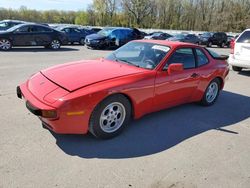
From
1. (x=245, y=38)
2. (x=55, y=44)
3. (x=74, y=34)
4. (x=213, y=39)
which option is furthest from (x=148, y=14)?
(x=245, y=38)

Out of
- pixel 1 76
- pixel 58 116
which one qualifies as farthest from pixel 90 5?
pixel 58 116

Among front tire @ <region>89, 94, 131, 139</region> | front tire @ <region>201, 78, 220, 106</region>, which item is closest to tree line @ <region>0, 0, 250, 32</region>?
front tire @ <region>201, 78, 220, 106</region>

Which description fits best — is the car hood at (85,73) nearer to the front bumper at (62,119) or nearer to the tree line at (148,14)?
the front bumper at (62,119)

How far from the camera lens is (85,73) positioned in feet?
14.7

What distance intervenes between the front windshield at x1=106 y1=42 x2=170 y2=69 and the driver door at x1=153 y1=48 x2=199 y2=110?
20 centimetres

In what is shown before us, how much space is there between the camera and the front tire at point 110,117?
4.07 metres

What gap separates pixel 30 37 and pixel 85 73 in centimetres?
1281

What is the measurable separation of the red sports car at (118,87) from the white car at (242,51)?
4.51 m

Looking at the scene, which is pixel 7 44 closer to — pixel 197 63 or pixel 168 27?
pixel 197 63

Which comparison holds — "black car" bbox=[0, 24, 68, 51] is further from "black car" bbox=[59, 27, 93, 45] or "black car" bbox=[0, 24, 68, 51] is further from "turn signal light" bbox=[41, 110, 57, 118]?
"turn signal light" bbox=[41, 110, 57, 118]

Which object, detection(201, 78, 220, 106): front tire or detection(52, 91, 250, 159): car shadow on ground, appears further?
detection(201, 78, 220, 106): front tire

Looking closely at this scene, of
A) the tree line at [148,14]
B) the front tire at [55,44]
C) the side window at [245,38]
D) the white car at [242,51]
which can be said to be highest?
the tree line at [148,14]

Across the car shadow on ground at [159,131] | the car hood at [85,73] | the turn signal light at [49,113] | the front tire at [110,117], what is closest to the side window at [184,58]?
the car hood at [85,73]

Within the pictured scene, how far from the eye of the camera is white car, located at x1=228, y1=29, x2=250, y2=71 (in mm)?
10000
